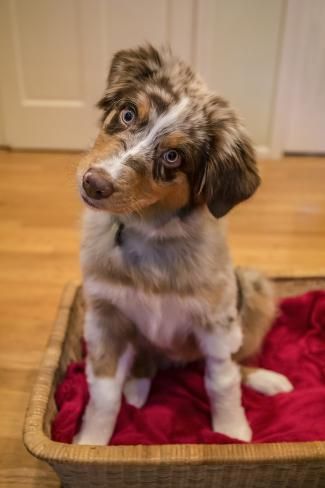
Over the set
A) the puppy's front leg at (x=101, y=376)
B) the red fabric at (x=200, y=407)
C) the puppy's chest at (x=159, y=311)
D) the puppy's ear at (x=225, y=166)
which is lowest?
the red fabric at (x=200, y=407)

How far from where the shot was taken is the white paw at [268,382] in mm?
1793

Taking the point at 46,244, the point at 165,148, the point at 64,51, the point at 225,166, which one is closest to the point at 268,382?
the point at 225,166

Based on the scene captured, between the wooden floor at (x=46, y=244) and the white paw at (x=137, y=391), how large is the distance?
328 millimetres

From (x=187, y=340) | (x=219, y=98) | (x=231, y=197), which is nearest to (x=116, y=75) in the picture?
(x=219, y=98)

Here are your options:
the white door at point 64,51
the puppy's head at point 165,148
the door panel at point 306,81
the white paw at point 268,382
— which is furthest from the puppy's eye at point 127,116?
the door panel at point 306,81

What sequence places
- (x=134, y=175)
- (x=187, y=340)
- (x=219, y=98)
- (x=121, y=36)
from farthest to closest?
(x=121, y=36), (x=187, y=340), (x=219, y=98), (x=134, y=175)

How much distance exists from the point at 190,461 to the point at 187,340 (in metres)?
0.41

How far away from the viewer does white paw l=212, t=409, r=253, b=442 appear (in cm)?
160

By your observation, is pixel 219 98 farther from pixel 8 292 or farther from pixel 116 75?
pixel 8 292

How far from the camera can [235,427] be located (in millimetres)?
1609

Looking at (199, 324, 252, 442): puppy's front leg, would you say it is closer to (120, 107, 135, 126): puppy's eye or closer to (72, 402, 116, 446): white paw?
(72, 402, 116, 446): white paw

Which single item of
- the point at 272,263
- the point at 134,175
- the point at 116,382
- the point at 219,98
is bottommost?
the point at 272,263

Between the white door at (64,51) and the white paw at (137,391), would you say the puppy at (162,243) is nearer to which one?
the white paw at (137,391)

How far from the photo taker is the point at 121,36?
10.9ft
